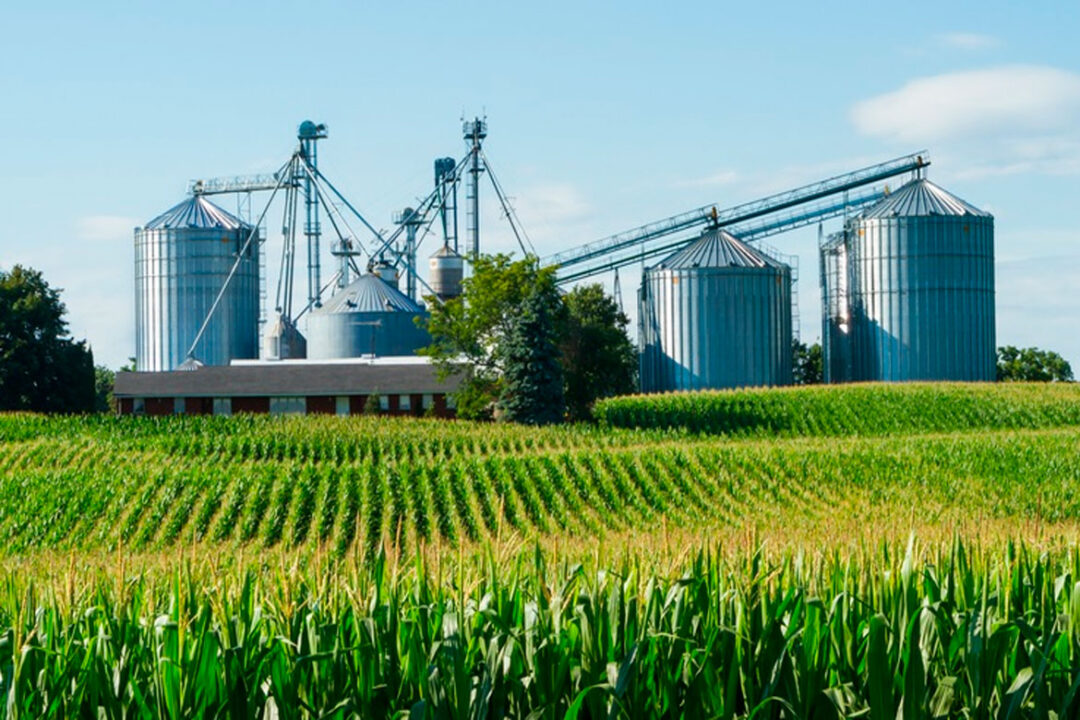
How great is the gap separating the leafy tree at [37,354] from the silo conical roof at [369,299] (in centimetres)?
1368

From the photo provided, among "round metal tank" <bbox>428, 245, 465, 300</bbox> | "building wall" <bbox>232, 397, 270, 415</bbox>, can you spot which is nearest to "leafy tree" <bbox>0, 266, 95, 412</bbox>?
"building wall" <bbox>232, 397, 270, 415</bbox>

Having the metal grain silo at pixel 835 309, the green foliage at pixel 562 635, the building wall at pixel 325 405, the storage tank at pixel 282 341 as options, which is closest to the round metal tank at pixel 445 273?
the storage tank at pixel 282 341

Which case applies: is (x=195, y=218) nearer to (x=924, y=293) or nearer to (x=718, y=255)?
(x=718, y=255)

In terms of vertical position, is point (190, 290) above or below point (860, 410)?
above

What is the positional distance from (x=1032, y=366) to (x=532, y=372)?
45156 millimetres

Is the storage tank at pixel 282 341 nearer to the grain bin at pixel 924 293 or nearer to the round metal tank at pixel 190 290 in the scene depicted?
the round metal tank at pixel 190 290

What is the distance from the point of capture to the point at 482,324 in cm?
6397

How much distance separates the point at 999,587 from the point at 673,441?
124 ft

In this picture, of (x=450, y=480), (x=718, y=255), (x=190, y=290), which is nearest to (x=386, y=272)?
(x=190, y=290)

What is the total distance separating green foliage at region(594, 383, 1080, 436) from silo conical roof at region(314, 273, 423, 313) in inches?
782

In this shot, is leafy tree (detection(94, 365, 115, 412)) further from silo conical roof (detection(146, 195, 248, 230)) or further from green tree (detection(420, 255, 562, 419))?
green tree (detection(420, 255, 562, 419))

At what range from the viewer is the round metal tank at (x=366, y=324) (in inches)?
2977

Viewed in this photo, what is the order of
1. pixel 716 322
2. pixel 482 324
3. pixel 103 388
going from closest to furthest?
pixel 482 324
pixel 716 322
pixel 103 388

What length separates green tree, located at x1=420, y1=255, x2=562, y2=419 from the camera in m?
63.0
